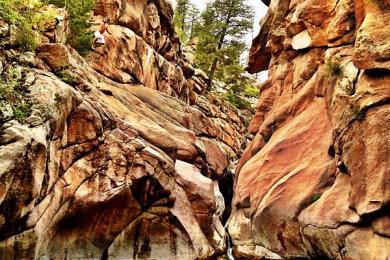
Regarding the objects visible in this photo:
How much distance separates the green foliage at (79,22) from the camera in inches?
874

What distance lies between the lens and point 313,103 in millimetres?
18625

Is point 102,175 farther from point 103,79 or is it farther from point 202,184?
point 103,79

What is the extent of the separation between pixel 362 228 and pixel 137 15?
22.8 metres

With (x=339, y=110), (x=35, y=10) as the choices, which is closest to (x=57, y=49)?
(x=35, y=10)

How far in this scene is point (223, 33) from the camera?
4228 centimetres

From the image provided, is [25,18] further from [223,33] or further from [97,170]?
[223,33]

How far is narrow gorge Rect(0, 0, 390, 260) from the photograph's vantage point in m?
12.2

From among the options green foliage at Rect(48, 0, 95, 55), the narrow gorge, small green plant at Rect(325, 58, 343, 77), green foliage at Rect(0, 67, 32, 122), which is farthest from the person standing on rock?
small green plant at Rect(325, 58, 343, 77)

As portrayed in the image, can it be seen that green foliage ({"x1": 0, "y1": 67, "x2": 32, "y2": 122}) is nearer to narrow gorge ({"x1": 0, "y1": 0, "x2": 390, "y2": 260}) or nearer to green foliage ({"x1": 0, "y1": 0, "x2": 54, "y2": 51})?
narrow gorge ({"x1": 0, "y1": 0, "x2": 390, "y2": 260})

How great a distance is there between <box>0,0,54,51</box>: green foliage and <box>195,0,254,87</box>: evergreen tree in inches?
1037

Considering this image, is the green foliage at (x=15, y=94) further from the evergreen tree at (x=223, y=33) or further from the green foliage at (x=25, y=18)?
the evergreen tree at (x=223, y=33)

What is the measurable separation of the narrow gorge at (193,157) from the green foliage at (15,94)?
0.10 metres

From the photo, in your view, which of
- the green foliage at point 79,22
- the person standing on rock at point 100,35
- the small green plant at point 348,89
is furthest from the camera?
the person standing on rock at point 100,35

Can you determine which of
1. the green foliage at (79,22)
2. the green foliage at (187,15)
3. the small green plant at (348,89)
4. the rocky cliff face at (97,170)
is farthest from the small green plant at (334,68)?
the green foliage at (187,15)
